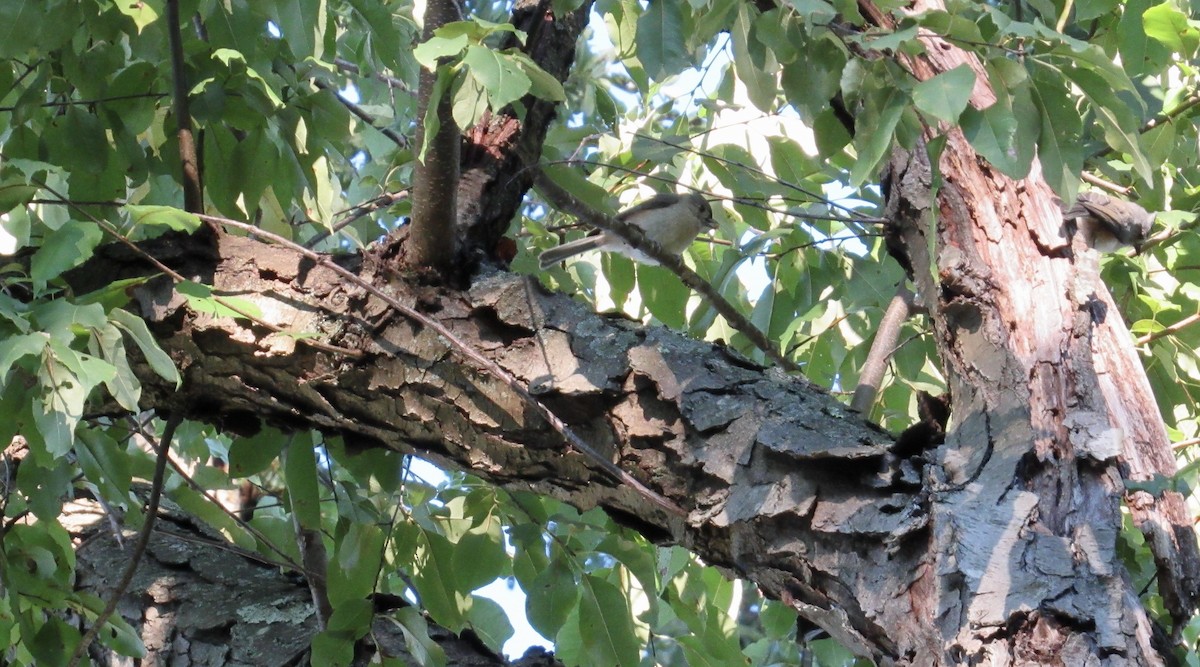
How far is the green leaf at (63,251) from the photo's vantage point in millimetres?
1722

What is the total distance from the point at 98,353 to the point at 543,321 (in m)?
0.79

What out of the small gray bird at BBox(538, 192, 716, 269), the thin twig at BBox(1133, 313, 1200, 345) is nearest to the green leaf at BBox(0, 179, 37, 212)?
the thin twig at BBox(1133, 313, 1200, 345)

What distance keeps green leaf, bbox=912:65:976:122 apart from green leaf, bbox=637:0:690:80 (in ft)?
2.47

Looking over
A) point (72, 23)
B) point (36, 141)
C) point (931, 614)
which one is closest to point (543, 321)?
point (931, 614)

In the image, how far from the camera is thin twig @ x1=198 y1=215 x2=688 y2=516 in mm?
1863

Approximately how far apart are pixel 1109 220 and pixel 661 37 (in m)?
0.99

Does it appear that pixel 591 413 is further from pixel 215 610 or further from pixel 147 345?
pixel 215 610

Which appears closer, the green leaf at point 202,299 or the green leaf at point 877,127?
the green leaf at point 877,127

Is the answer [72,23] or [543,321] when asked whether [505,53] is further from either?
[72,23]

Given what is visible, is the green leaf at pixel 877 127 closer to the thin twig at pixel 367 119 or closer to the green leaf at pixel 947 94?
the green leaf at pixel 947 94

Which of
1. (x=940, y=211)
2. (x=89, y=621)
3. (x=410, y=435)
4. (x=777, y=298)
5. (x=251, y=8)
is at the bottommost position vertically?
(x=89, y=621)

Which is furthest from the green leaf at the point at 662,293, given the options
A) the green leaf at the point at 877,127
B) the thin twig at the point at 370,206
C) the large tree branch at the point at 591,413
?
the green leaf at the point at 877,127

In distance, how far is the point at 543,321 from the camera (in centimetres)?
210

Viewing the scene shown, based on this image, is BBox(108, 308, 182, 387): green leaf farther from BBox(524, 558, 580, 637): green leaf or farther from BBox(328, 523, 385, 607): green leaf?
BBox(524, 558, 580, 637): green leaf
